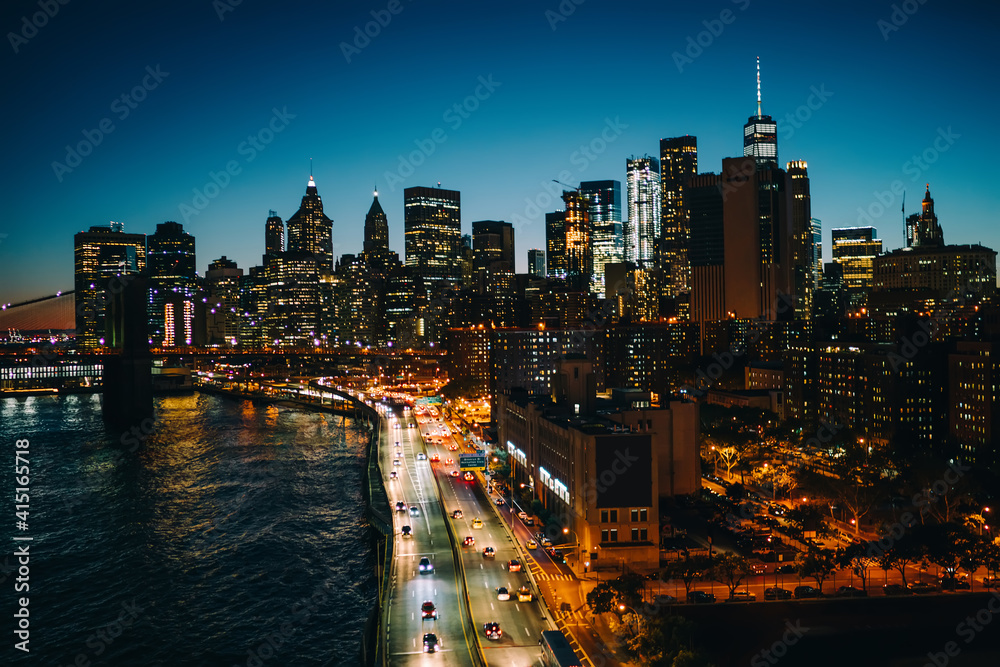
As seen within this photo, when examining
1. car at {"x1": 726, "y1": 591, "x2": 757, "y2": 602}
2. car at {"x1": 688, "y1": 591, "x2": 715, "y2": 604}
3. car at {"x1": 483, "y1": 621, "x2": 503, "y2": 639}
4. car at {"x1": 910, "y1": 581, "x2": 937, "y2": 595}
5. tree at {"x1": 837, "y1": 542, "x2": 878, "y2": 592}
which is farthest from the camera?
tree at {"x1": 837, "y1": 542, "x2": 878, "y2": 592}

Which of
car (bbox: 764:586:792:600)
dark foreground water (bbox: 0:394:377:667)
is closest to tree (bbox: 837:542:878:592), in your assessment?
car (bbox: 764:586:792:600)

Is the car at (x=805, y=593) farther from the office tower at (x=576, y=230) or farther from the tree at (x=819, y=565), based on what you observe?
the office tower at (x=576, y=230)

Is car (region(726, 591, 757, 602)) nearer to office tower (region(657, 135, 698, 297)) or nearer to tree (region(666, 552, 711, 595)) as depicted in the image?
tree (region(666, 552, 711, 595))

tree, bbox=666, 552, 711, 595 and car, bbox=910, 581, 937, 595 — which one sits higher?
tree, bbox=666, 552, 711, 595

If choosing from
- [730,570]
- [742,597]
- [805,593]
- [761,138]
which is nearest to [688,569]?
[730,570]

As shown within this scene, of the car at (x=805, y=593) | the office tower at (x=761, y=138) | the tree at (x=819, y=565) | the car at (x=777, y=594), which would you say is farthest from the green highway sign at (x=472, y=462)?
the office tower at (x=761, y=138)

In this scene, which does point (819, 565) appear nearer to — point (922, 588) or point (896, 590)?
point (896, 590)

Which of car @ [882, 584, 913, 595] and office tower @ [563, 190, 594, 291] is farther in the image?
office tower @ [563, 190, 594, 291]
